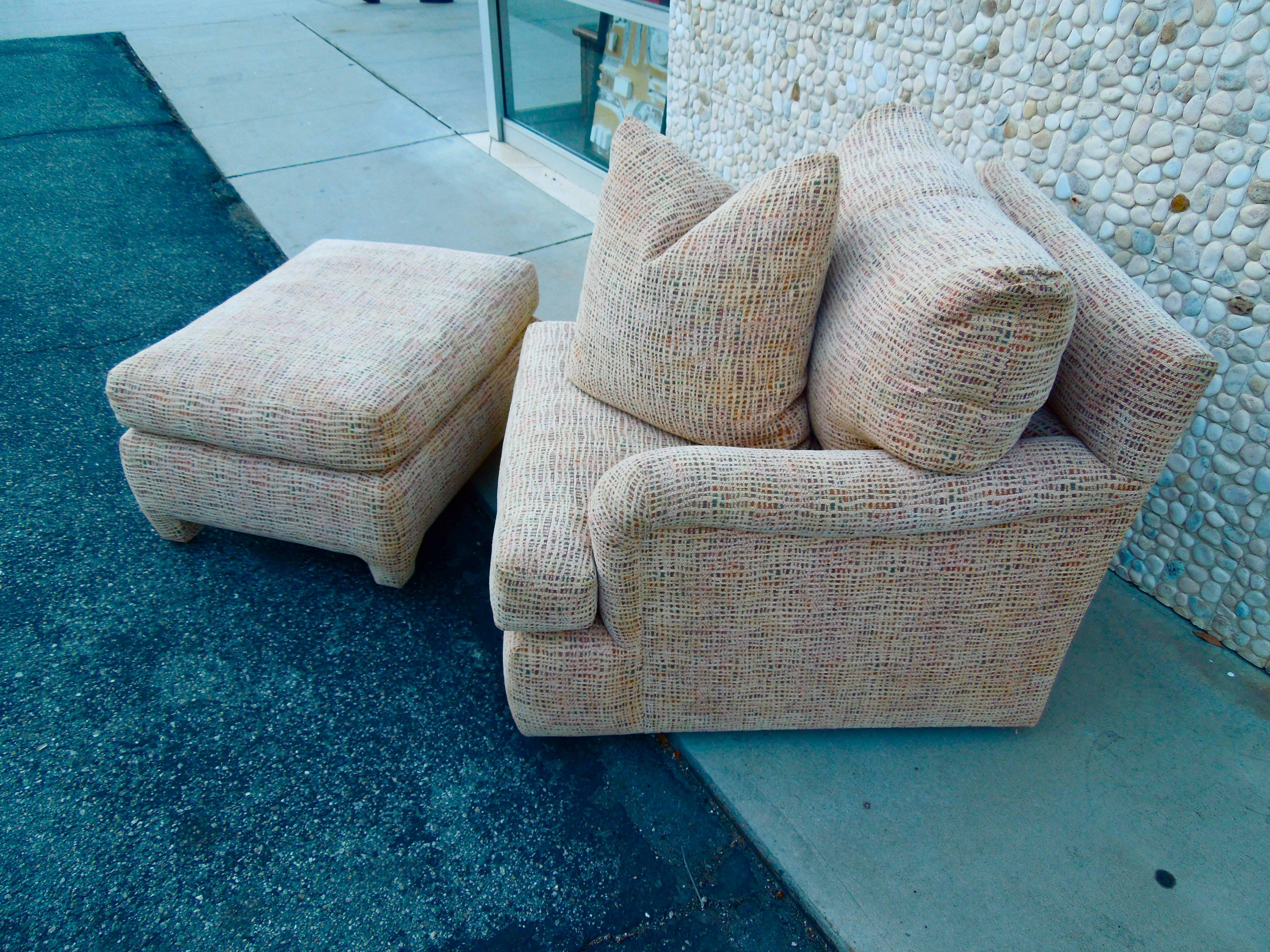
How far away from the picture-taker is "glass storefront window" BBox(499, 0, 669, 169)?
9.91 feet

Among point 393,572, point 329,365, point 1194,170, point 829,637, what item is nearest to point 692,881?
point 829,637

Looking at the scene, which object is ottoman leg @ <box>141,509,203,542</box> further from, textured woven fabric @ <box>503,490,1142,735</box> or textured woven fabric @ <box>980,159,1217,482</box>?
textured woven fabric @ <box>980,159,1217,482</box>

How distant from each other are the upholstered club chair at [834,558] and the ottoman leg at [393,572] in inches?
14.9

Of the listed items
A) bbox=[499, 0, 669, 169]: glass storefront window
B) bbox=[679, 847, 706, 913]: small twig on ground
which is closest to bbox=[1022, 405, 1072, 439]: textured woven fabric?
bbox=[679, 847, 706, 913]: small twig on ground

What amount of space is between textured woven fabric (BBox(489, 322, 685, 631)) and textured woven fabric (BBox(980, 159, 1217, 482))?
0.65m

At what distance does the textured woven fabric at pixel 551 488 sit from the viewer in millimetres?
1238

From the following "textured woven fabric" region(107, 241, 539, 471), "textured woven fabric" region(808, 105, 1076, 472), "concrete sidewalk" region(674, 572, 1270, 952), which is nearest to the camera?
"textured woven fabric" region(808, 105, 1076, 472)

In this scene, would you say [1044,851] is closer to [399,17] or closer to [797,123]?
[797,123]

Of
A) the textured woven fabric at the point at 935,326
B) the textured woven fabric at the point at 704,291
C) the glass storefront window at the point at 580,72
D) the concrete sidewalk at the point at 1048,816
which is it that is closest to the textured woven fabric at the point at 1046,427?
the textured woven fabric at the point at 935,326

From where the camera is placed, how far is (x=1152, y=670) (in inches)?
63.2

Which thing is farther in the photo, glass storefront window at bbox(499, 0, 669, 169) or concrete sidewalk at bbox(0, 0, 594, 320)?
concrete sidewalk at bbox(0, 0, 594, 320)

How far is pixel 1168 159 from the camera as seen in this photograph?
1471 mm

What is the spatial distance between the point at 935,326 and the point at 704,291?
0.38 m

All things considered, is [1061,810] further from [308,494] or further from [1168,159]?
[308,494]
